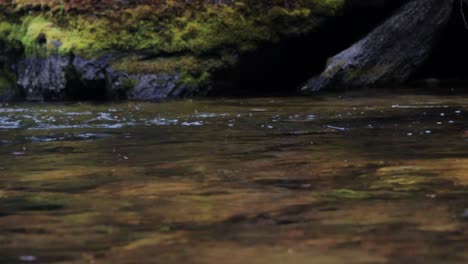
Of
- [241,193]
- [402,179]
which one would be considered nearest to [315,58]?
[402,179]

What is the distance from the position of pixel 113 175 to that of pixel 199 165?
1.94 feet

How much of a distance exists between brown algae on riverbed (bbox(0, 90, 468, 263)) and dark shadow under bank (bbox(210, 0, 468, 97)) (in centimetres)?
686

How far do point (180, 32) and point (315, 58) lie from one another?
10.6 feet

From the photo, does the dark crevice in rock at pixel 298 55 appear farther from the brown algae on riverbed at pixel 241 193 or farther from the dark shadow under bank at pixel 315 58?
the brown algae on riverbed at pixel 241 193

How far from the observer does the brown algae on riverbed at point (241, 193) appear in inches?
93.9

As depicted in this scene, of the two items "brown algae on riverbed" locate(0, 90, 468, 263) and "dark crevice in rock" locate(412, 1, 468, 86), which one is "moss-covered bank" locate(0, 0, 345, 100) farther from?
"brown algae on riverbed" locate(0, 90, 468, 263)

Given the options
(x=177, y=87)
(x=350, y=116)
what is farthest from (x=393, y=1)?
(x=350, y=116)

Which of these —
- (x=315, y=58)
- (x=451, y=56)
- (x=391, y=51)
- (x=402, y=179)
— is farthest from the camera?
(x=451, y=56)

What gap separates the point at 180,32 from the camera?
13.5m

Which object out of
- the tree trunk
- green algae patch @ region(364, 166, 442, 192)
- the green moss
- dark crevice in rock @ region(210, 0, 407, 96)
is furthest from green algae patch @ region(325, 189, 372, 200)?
the green moss

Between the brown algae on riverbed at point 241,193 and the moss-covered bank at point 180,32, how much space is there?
654 cm

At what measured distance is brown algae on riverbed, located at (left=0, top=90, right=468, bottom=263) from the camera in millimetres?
2385

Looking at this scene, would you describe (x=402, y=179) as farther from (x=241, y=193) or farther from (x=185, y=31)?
(x=185, y=31)

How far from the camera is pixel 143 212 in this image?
9.84 ft
